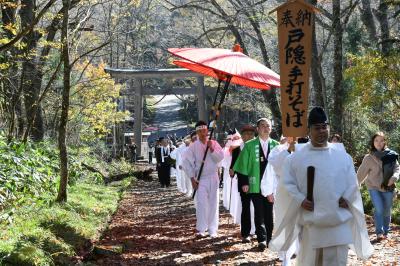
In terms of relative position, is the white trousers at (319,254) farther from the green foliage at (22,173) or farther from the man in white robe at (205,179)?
the green foliage at (22,173)

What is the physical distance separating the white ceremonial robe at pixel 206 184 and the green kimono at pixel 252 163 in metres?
1.10

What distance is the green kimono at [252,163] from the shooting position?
310 inches

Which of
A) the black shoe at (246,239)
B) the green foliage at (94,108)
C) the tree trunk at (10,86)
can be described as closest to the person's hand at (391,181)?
the black shoe at (246,239)

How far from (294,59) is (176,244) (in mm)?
3889

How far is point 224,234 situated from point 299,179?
4620 millimetres

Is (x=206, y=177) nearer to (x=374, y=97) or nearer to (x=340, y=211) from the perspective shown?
(x=340, y=211)

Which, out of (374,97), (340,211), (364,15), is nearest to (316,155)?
(340,211)

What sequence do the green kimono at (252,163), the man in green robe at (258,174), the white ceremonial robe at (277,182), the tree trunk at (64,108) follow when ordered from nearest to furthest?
the white ceremonial robe at (277,182)
the man in green robe at (258,174)
the green kimono at (252,163)
the tree trunk at (64,108)

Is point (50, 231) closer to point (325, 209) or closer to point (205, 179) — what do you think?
point (205, 179)

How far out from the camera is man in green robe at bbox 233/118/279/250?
25.3 ft

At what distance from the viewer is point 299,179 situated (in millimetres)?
4934

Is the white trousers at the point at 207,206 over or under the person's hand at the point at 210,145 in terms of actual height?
under

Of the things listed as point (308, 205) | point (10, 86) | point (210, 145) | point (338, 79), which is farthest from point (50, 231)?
point (338, 79)

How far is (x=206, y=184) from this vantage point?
9.07m
